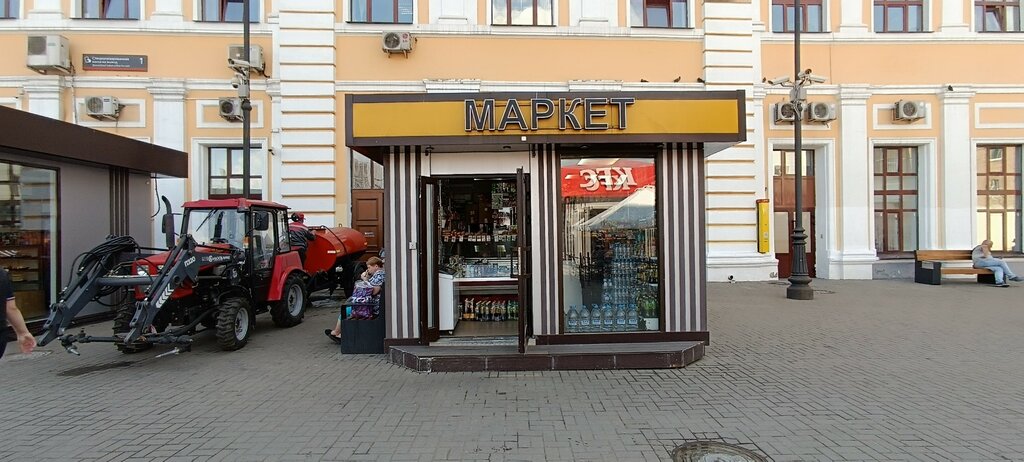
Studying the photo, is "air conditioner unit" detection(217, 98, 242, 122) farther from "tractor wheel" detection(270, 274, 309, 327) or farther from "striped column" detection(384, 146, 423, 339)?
"striped column" detection(384, 146, 423, 339)

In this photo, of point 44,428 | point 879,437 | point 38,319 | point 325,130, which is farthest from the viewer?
point 325,130

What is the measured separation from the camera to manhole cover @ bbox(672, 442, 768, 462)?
3.91 metres

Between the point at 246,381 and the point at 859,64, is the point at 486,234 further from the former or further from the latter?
the point at 859,64

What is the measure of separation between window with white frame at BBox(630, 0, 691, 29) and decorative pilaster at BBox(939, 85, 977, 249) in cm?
782

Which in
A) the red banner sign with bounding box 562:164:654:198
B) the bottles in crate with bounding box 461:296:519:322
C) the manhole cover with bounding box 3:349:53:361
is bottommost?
the manhole cover with bounding box 3:349:53:361

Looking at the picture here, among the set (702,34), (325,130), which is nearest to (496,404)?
(325,130)

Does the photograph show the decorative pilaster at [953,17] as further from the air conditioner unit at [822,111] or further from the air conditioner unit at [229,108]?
the air conditioner unit at [229,108]

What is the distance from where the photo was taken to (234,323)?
23.6ft

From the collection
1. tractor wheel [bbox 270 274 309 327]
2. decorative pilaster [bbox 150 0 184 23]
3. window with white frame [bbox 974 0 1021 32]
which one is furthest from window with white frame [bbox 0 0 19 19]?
window with white frame [bbox 974 0 1021 32]

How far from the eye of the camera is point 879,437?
4.27 meters

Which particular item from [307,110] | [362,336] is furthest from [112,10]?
[362,336]

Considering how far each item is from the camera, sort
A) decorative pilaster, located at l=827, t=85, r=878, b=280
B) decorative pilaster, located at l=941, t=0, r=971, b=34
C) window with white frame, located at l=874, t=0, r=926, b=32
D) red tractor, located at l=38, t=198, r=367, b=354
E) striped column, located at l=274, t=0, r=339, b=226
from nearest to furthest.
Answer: red tractor, located at l=38, t=198, r=367, b=354 → striped column, located at l=274, t=0, r=339, b=226 → decorative pilaster, located at l=827, t=85, r=878, b=280 → decorative pilaster, located at l=941, t=0, r=971, b=34 → window with white frame, located at l=874, t=0, r=926, b=32

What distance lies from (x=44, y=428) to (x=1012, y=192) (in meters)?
22.0

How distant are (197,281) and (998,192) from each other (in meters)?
20.6
